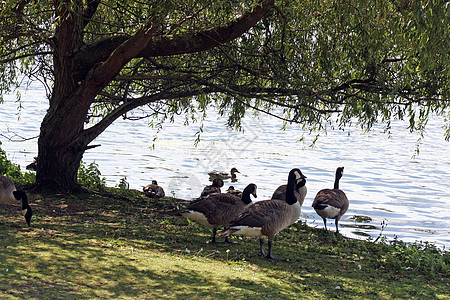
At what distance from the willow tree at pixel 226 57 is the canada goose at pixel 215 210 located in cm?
302

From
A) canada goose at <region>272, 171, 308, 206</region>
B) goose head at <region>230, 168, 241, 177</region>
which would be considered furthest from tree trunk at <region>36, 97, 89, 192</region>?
goose head at <region>230, 168, 241, 177</region>

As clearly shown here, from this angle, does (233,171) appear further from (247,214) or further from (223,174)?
(247,214)

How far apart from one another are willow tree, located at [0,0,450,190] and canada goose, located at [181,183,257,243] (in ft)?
9.92

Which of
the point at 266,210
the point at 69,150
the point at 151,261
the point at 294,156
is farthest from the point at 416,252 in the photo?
the point at 294,156

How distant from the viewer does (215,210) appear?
1034cm

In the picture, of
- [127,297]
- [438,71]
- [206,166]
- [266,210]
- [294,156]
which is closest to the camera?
[127,297]

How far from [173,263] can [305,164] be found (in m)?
19.4

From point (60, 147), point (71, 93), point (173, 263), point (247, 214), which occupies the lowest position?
point (173, 263)

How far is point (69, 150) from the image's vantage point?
1350 cm

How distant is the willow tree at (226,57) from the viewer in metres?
11.0

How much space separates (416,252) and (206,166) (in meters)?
16.3

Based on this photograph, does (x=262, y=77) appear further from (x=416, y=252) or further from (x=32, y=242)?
(x=32, y=242)

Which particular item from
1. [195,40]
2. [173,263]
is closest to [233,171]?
[195,40]

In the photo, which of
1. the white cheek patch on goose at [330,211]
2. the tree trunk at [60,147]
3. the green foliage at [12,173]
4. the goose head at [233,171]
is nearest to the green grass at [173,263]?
the white cheek patch on goose at [330,211]
